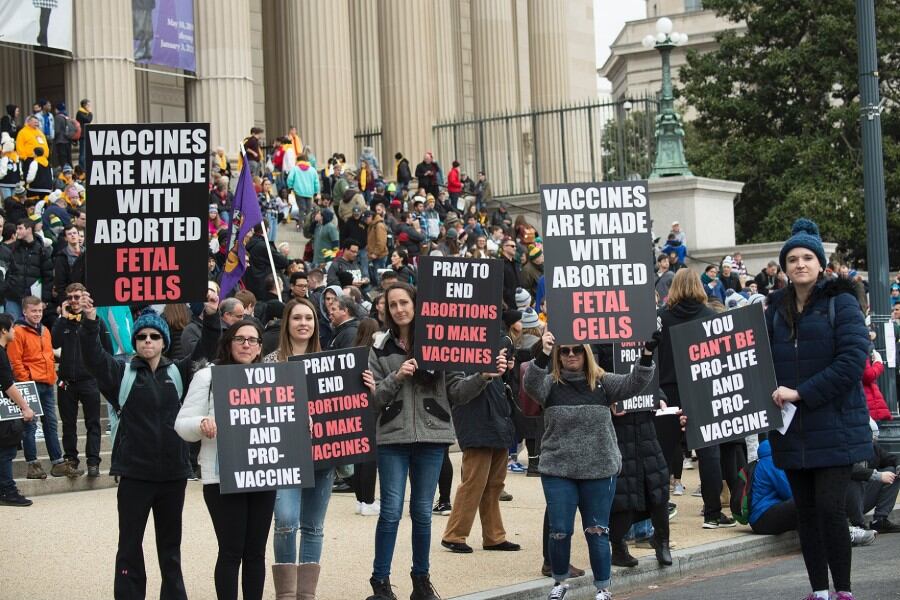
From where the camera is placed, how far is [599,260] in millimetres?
9633

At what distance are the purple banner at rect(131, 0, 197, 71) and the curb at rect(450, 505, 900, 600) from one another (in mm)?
16946

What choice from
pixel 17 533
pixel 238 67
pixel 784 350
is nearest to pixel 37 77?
pixel 238 67

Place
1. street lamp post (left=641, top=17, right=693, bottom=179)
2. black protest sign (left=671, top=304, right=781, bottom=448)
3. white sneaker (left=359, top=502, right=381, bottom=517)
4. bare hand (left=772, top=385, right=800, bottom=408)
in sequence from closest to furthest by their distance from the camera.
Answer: bare hand (left=772, top=385, right=800, bottom=408)
black protest sign (left=671, top=304, right=781, bottom=448)
white sneaker (left=359, top=502, right=381, bottom=517)
street lamp post (left=641, top=17, right=693, bottom=179)

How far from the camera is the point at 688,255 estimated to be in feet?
91.1

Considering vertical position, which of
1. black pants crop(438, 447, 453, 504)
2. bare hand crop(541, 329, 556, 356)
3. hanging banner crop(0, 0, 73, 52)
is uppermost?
hanging banner crop(0, 0, 73, 52)

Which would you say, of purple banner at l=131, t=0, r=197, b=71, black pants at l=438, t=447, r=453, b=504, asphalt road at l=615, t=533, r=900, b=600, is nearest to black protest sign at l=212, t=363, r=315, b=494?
asphalt road at l=615, t=533, r=900, b=600

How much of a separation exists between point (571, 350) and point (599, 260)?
674mm

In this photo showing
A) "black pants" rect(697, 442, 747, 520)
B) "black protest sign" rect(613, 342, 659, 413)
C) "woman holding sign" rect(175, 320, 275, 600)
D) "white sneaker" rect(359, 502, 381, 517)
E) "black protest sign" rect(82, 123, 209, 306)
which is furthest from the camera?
"white sneaker" rect(359, 502, 381, 517)

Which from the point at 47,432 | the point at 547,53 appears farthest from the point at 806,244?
the point at 547,53

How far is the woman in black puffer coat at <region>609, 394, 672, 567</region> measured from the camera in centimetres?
1022

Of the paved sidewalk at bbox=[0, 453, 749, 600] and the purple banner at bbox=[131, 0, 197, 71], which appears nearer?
the paved sidewalk at bbox=[0, 453, 749, 600]

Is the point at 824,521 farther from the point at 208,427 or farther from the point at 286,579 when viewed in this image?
the point at 208,427

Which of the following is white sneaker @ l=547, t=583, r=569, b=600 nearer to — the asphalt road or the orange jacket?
the asphalt road

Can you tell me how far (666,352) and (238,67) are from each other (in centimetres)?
1621
